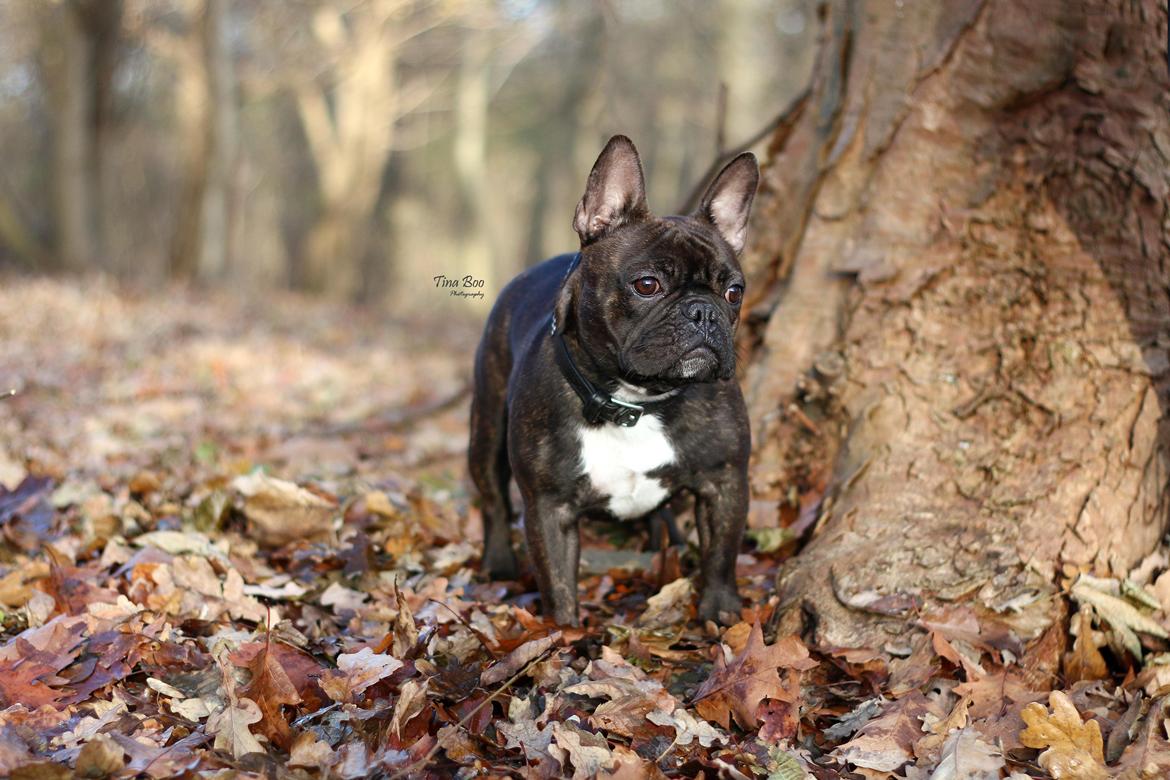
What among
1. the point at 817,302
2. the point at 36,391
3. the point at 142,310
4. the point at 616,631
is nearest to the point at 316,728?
the point at 616,631

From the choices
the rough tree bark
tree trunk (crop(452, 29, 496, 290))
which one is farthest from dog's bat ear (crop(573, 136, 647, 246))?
tree trunk (crop(452, 29, 496, 290))

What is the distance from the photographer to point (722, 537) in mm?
3963

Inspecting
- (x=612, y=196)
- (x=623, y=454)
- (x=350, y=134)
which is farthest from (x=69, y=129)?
(x=623, y=454)

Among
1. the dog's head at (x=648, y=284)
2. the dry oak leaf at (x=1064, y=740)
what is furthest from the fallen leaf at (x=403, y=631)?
the dry oak leaf at (x=1064, y=740)

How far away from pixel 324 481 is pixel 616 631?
101 inches

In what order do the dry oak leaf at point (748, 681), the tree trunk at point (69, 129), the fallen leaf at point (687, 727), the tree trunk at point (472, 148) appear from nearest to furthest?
the fallen leaf at point (687, 727) < the dry oak leaf at point (748, 681) < the tree trunk at point (69, 129) < the tree trunk at point (472, 148)

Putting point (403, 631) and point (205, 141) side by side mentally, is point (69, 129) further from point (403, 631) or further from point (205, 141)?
point (403, 631)

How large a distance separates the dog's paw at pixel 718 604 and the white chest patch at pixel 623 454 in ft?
1.71

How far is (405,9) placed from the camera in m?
20.6

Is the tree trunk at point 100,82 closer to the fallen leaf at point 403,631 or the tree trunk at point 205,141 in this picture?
the tree trunk at point 205,141

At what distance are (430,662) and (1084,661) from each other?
2.28m

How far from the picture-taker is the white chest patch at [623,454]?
384 centimetres

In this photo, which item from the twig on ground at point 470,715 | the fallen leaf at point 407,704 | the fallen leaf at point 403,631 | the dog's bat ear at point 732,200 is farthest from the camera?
the dog's bat ear at point 732,200

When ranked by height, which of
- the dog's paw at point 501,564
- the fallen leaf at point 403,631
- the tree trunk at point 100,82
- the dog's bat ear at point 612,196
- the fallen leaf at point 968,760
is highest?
the tree trunk at point 100,82
